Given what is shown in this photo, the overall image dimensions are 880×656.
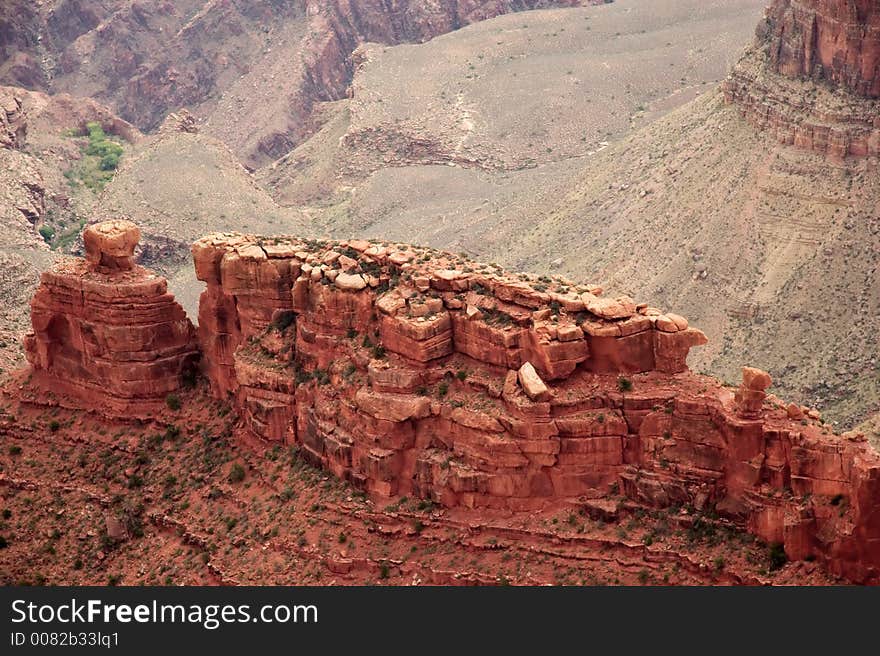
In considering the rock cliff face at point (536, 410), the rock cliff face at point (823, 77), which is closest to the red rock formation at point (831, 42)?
the rock cliff face at point (823, 77)

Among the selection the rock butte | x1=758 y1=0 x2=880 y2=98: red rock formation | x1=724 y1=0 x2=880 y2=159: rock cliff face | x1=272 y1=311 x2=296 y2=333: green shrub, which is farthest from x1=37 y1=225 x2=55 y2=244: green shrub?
the rock butte

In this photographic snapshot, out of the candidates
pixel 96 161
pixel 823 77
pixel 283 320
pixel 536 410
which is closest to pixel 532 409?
pixel 536 410

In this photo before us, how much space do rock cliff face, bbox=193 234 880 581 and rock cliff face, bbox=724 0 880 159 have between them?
47506 mm

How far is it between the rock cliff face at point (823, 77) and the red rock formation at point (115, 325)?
4822 cm

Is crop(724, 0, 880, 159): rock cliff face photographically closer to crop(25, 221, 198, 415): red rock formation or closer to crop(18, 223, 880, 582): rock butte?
crop(18, 223, 880, 582): rock butte

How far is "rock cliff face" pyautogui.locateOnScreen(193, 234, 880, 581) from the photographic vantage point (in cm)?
8631

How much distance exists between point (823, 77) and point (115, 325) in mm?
52858

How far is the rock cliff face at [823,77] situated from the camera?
458 feet

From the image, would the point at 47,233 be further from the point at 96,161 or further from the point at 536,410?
the point at 536,410

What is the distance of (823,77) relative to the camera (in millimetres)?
143500

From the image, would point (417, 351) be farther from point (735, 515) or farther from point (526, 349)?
point (735, 515)

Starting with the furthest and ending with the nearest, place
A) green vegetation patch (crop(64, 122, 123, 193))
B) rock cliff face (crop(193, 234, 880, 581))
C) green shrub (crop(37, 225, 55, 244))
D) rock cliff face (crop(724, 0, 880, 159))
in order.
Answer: green vegetation patch (crop(64, 122, 123, 193)), green shrub (crop(37, 225, 55, 244)), rock cliff face (crop(724, 0, 880, 159)), rock cliff face (crop(193, 234, 880, 581))

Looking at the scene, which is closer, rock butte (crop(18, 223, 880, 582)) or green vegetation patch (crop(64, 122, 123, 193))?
rock butte (crop(18, 223, 880, 582))

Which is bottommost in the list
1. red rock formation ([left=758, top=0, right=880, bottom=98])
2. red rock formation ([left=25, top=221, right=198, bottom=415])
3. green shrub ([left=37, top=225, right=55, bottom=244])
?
green shrub ([left=37, top=225, right=55, bottom=244])
